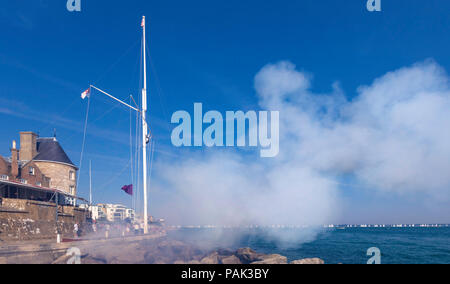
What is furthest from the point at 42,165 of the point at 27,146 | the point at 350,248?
the point at 350,248

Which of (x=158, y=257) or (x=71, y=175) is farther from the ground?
(x=71, y=175)

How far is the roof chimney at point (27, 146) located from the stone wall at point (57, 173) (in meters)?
2.12

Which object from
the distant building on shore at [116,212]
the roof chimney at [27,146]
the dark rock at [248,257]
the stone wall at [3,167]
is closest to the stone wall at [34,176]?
the stone wall at [3,167]

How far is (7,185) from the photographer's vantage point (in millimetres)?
43656

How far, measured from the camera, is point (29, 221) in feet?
127

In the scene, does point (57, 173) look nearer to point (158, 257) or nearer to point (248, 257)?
point (158, 257)

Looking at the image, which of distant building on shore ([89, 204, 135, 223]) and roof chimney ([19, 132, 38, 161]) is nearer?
roof chimney ([19, 132, 38, 161])

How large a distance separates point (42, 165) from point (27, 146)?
4644mm

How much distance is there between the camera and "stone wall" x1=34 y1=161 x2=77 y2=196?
6109cm

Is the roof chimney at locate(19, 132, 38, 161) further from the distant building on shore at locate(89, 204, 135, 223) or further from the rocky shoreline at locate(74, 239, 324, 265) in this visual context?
the distant building on shore at locate(89, 204, 135, 223)

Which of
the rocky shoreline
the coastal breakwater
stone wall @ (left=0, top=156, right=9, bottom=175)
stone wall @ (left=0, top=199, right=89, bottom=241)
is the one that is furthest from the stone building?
the rocky shoreline
